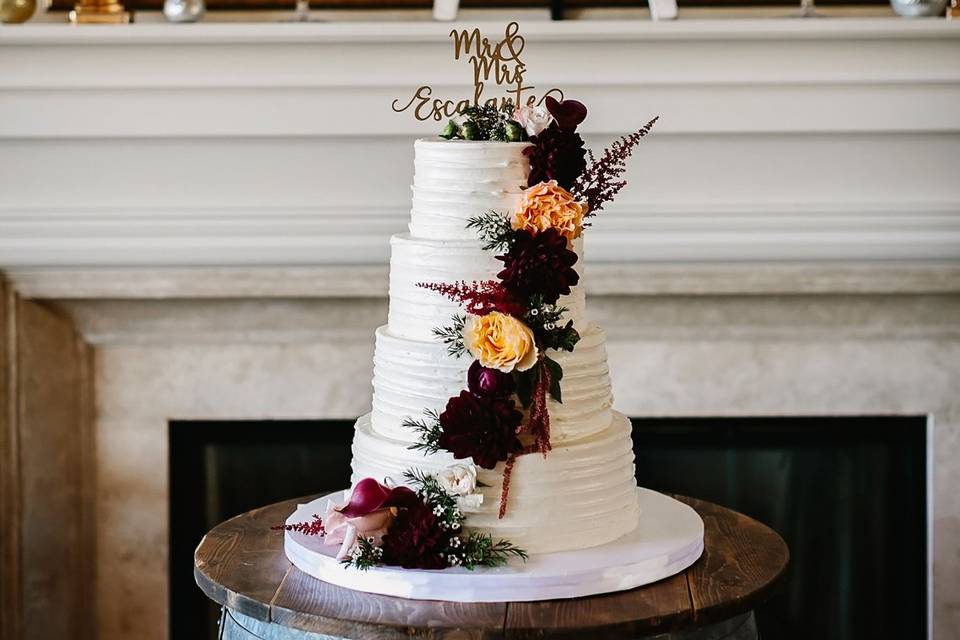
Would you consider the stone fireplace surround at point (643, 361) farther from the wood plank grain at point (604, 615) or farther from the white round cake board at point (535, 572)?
the wood plank grain at point (604, 615)

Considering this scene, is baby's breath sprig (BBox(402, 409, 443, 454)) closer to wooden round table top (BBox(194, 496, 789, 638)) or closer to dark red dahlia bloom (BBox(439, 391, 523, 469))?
dark red dahlia bloom (BBox(439, 391, 523, 469))

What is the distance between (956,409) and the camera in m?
3.10

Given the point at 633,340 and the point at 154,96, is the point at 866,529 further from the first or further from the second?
the point at 154,96

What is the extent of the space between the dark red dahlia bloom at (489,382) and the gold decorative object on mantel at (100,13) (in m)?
1.54

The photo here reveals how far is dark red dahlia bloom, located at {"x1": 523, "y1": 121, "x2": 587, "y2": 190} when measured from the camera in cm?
182

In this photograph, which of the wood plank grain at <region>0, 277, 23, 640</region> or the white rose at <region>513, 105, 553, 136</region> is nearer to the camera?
the white rose at <region>513, 105, 553, 136</region>

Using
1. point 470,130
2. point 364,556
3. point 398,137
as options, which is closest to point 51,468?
point 398,137

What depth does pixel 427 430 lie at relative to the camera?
1803 mm

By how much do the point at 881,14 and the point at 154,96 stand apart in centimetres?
166

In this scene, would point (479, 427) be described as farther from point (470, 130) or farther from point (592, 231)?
point (592, 231)

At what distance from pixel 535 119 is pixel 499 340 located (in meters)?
0.32

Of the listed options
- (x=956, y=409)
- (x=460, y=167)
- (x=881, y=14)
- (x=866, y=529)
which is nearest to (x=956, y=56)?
(x=881, y=14)

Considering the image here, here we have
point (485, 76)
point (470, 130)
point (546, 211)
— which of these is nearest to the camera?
point (546, 211)

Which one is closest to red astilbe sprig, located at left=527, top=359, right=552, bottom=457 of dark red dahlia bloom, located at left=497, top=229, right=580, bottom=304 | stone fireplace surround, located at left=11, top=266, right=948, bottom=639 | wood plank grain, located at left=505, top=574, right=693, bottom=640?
dark red dahlia bloom, located at left=497, top=229, right=580, bottom=304
